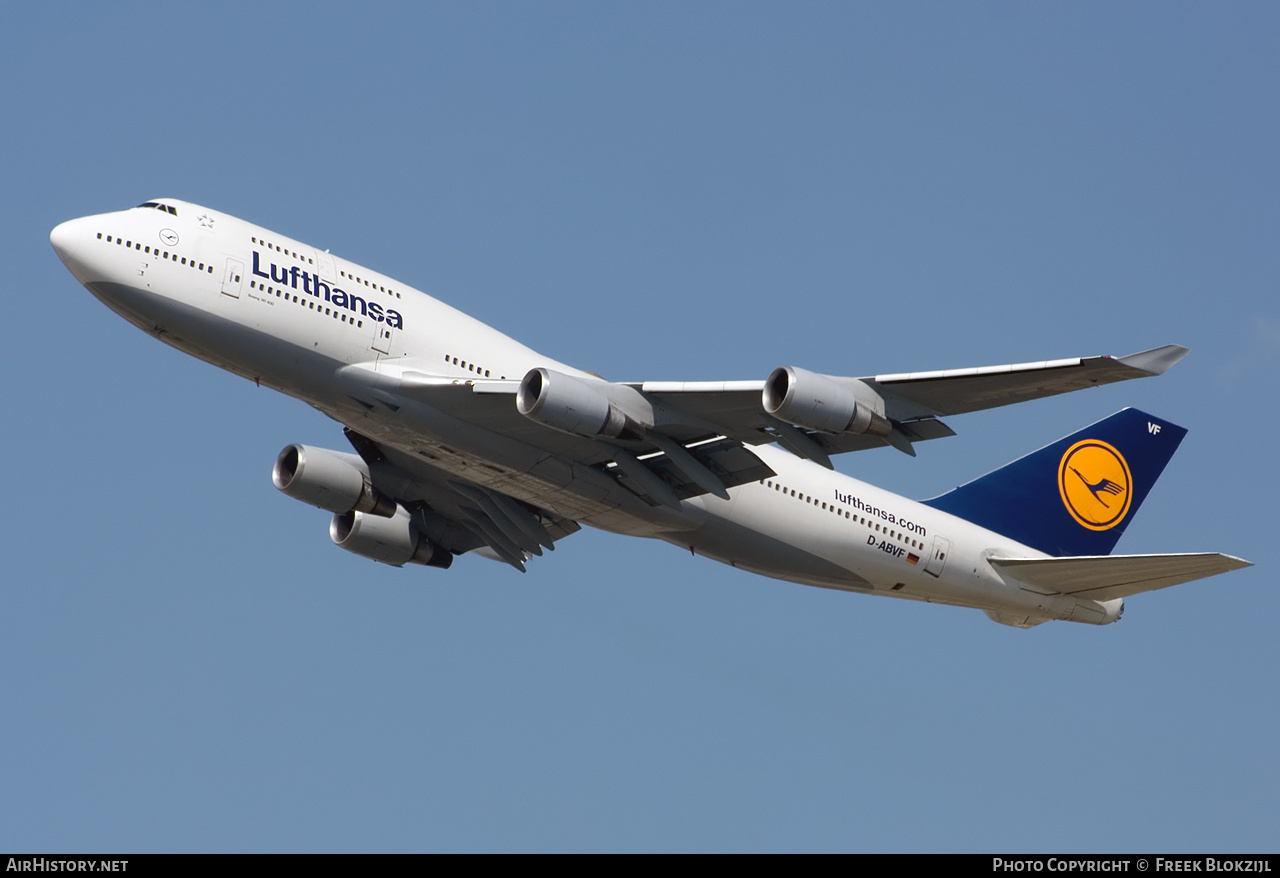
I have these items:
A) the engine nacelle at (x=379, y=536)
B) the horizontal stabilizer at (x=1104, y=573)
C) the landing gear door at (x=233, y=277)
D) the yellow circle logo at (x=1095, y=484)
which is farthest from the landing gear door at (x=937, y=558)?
the landing gear door at (x=233, y=277)

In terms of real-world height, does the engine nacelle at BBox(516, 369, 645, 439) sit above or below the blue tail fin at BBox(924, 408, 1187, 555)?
below

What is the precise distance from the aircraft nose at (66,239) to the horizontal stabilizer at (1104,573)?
74.7 ft

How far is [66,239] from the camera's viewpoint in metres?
29.4

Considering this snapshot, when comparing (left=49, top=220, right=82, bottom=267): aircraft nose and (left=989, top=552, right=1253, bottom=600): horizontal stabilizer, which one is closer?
(left=49, top=220, right=82, bottom=267): aircraft nose

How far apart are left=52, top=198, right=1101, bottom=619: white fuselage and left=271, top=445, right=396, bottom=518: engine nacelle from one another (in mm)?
4529

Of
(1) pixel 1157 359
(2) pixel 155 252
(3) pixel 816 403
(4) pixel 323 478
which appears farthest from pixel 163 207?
(1) pixel 1157 359

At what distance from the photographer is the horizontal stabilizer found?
1355 inches

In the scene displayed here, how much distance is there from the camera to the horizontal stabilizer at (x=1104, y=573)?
113 feet

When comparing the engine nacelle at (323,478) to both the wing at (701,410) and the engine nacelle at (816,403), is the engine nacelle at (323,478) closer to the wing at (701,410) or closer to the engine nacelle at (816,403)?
the wing at (701,410)

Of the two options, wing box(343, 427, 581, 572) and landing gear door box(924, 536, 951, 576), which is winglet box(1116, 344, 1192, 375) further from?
wing box(343, 427, 581, 572)

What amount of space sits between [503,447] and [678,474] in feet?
13.1

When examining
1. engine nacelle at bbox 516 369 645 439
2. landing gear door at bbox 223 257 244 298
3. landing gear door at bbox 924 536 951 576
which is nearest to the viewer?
engine nacelle at bbox 516 369 645 439

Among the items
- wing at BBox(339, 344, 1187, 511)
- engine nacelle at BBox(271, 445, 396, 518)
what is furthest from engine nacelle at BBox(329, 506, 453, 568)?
wing at BBox(339, 344, 1187, 511)

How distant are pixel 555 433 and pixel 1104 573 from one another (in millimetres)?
14808
